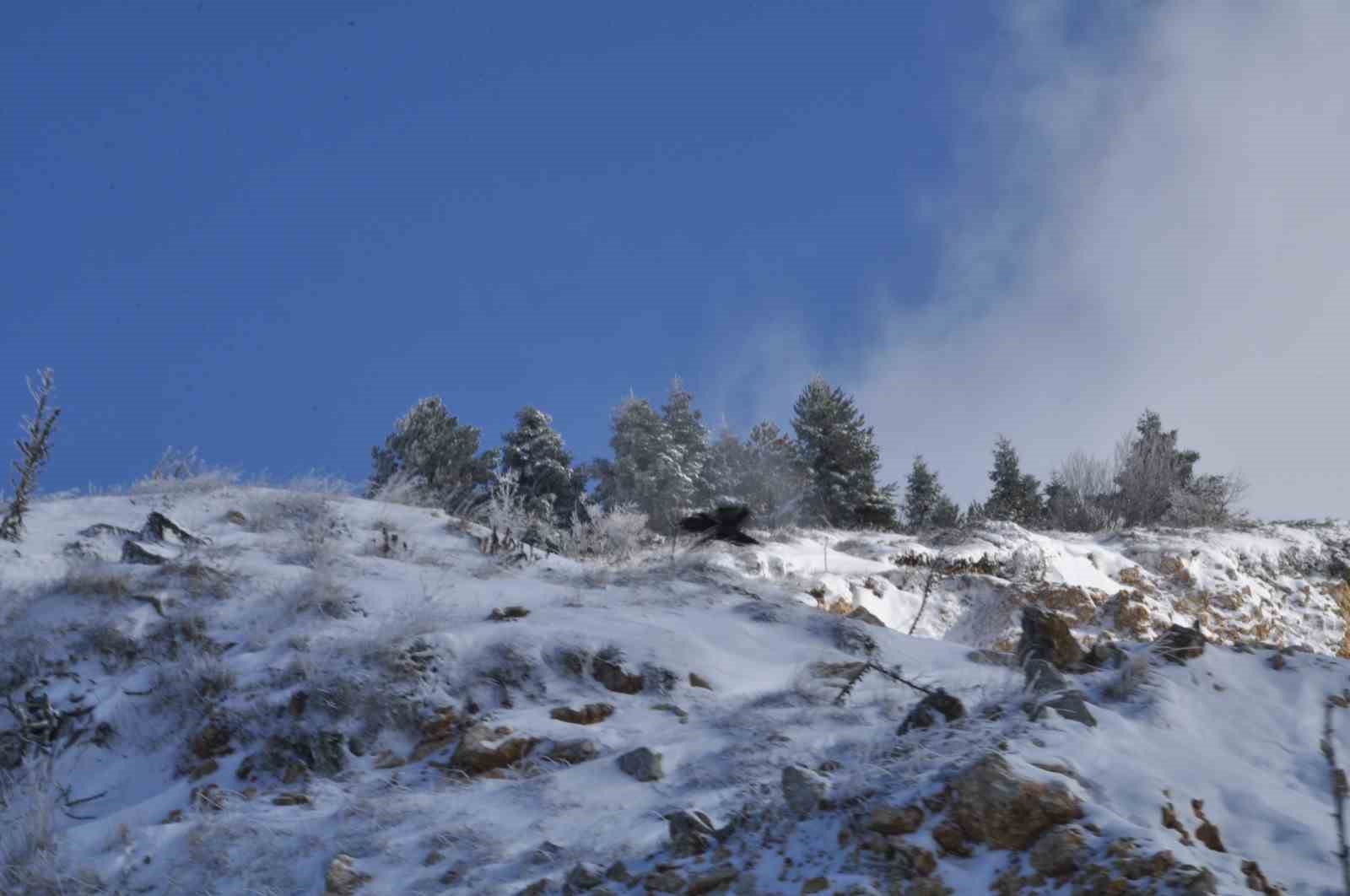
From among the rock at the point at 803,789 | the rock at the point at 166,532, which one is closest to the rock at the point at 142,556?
the rock at the point at 166,532

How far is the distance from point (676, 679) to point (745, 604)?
6.21ft

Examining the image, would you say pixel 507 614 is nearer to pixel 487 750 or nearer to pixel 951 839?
pixel 487 750

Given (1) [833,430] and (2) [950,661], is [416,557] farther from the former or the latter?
(1) [833,430]

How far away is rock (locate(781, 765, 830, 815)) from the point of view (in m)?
3.56

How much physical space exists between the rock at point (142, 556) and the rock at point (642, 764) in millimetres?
4996

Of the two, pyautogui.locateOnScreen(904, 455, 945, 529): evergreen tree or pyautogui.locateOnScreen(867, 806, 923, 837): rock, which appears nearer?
pyautogui.locateOnScreen(867, 806, 923, 837): rock

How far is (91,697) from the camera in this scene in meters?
5.83

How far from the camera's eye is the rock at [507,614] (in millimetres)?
6644

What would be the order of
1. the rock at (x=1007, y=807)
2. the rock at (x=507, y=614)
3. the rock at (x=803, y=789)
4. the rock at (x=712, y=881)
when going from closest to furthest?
the rock at (x=1007, y=807) → the rock at (x=712, y=881) → the rock at (x=803, y=789) → the rock at (x=507, y=614)

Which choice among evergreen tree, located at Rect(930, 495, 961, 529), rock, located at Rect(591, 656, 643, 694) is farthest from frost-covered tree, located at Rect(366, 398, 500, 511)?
rock, located at Rect(591, 656, 643, 694)

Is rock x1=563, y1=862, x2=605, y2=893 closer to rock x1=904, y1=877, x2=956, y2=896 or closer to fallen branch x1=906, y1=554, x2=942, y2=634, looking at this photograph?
rock x1=904, y1=877, x2=956, y2=896

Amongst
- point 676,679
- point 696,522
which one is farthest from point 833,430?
point 676,679

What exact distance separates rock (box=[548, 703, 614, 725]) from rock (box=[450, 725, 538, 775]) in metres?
0.38

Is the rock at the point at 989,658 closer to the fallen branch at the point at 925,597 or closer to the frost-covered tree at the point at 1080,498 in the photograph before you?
the fallen branch at the point at 925,597
